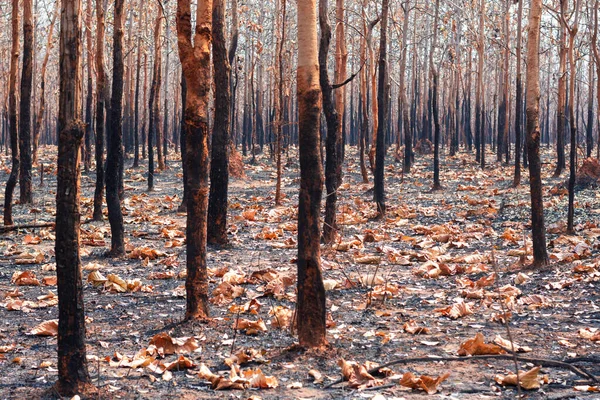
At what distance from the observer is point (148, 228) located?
42.4 feet

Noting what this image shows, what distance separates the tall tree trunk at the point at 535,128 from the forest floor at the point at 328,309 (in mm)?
371

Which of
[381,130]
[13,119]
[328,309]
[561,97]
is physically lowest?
[328,309]

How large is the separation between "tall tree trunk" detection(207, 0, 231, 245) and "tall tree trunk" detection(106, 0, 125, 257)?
4.71ft

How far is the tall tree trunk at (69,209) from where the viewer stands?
4023mm

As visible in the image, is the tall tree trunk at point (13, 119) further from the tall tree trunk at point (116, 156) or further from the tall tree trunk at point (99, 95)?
the tall tree trunk at point (116, 156)

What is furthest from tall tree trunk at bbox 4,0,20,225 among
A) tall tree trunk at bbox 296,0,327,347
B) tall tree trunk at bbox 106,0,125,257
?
tall tree trunk at bbox 296,0,327,347

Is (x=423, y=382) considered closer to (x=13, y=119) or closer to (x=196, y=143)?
(x=196, y=143)

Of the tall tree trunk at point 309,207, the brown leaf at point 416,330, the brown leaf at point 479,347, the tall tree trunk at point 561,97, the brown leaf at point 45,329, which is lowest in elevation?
the brown leaf at point 416,330

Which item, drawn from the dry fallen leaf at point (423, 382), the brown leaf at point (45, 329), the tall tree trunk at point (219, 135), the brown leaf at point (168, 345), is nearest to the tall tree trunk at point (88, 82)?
the tall tree trunk at point (219, 135)

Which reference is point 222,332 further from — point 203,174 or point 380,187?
point 380,187

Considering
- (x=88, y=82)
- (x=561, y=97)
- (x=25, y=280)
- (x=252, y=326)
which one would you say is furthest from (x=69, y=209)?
(x=88, y=82)

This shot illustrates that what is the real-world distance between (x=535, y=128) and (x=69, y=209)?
5.99 m

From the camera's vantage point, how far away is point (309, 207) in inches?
203

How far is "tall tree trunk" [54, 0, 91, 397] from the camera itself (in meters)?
4.02
